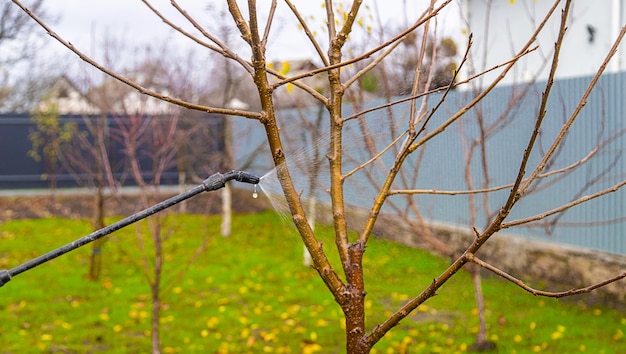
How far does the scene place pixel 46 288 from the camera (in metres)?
7.82

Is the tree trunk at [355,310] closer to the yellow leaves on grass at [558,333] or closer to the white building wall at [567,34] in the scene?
the yellow leaves on grass at [558,333]

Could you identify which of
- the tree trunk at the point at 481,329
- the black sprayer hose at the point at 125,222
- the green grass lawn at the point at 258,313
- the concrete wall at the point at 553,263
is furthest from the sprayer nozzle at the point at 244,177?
the concrete wall at the point at 553,263

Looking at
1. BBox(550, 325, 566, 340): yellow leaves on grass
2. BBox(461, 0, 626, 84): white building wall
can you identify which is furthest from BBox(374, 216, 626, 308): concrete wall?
BBox(461, 0, 626, 84): white building wall

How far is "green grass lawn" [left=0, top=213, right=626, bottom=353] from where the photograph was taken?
5.52 meters

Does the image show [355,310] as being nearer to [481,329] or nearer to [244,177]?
[244,177]

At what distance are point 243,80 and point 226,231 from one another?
2.38 meters

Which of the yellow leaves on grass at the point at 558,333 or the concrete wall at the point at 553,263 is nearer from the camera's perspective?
Answer: the yellow leaves on grass at the point at 558,333

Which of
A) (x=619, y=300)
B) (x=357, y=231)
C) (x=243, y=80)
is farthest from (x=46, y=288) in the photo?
(x=357, y=231)

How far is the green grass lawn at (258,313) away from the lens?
5.52m

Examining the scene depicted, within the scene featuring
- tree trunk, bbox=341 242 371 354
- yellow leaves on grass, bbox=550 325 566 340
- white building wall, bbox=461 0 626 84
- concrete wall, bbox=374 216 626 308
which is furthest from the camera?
white building wall, bbox=461 0 626 84

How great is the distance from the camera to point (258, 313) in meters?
6.68

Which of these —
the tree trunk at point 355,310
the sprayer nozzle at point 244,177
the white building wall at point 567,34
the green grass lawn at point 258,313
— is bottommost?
the green grass lawn at point 258,313

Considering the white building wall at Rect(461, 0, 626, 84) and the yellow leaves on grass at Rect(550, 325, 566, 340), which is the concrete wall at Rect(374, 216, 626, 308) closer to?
the yellow leaves on grass at Rect(550, 325, 566, 340)

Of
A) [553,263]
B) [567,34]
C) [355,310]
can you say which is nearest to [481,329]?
[553,263]
